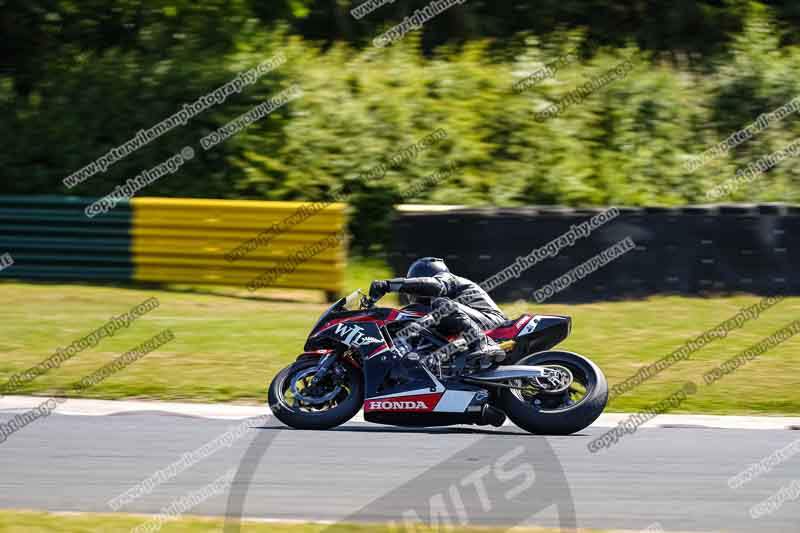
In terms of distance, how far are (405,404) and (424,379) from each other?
0.78 feet

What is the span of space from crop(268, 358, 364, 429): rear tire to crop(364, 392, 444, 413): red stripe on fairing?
0.17 meters

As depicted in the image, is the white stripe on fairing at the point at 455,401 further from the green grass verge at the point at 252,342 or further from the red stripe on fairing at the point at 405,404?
the green grass verge at the point at 252,342

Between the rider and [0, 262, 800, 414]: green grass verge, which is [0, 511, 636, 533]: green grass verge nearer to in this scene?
the rider

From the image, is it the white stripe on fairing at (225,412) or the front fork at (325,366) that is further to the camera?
the white stripe on fairing at (225,412)

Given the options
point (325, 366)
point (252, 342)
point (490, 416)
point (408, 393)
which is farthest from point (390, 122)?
point (490, 416)

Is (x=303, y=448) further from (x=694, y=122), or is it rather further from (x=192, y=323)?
(x=694, y=122)

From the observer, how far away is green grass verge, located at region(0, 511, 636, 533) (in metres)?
6.64

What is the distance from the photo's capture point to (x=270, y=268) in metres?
16.6

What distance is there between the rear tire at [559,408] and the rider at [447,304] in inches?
12.7

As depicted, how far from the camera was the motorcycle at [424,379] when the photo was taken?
8930mm

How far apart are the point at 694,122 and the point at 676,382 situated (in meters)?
10.1

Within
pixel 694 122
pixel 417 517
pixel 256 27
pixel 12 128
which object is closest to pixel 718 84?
pixel 694 122
